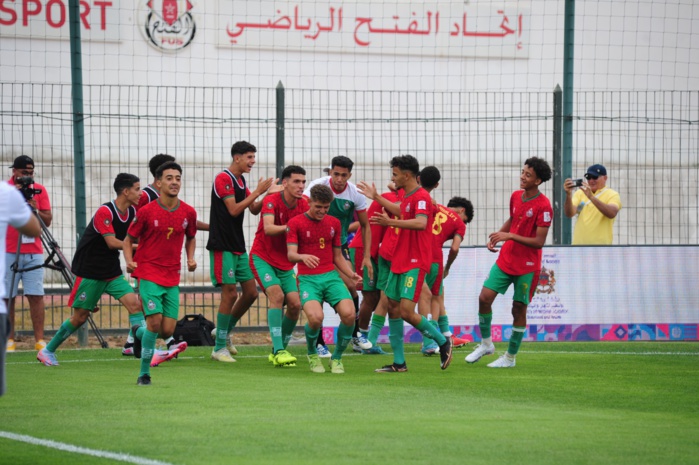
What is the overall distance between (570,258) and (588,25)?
16438 millimetres

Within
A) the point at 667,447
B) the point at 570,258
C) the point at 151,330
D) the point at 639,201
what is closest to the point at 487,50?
the point at 639,201

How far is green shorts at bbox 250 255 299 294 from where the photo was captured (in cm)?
1146

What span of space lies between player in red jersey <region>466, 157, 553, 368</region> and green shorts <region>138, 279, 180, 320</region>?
3.10 meters

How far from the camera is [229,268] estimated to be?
12.0 meters

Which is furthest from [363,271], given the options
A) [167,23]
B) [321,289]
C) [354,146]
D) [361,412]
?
[167,23]

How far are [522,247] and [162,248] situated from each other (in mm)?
3548

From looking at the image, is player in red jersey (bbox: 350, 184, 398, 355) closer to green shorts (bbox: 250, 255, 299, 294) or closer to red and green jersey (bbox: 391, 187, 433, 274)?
green shorts (bbox: 250, 255, 299, 294)

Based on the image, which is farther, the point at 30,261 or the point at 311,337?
the point at 30,261

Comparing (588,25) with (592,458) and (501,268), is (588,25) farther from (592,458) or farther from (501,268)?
(592,458)

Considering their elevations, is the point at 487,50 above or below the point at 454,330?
above

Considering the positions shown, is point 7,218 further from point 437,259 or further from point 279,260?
point 437,259

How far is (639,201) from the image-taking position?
25.4 m

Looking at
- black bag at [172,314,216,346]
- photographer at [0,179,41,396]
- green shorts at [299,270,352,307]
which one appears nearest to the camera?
photographer at [0,179,41,396]

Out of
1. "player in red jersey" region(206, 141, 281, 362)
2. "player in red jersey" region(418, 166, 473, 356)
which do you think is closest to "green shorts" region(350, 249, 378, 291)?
"player in red jersey" region(418, 166, 473, 356)
